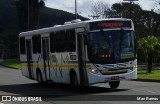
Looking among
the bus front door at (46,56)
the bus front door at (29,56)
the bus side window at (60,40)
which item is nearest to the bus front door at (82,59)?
the bus side window at (60,40)

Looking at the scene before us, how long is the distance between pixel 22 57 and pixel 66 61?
25.0 ft

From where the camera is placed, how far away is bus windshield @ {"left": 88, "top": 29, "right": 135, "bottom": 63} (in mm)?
21562

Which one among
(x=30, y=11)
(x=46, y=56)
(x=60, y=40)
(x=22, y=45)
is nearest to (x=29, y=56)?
(x=22, y=45)

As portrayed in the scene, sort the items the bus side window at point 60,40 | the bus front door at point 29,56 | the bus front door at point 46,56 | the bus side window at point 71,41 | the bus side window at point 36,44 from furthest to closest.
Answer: the bus front door at point 29,56 < the bus side window at point 36,44 < the bus front door at point 46,56 < the bus side window at point 60,40 < the bus side window at point 71,41

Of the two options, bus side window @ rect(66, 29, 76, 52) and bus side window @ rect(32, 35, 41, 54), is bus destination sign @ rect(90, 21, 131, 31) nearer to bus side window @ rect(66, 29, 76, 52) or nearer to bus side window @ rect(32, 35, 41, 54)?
bus side window @ rect(66, 29, 76, 52)

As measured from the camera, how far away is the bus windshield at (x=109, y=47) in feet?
70.7

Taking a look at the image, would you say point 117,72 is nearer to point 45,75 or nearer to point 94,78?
point 94,78

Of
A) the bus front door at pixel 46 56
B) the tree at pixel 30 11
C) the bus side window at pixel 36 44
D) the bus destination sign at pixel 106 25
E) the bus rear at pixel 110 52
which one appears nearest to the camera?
the bus rear at pixel 110 52

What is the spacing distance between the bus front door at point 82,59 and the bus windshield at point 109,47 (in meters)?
0.54

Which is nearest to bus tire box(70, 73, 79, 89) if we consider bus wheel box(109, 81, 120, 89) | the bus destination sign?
bus wheel box(109, 81, 120, 89)

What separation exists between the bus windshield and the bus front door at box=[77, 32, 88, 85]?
539mm

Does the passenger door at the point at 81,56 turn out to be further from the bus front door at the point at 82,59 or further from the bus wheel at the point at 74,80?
the bus wheel at the point at 74,80

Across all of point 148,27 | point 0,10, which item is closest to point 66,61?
point 148,27

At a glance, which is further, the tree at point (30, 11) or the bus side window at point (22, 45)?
the tree at point (30, 11)
